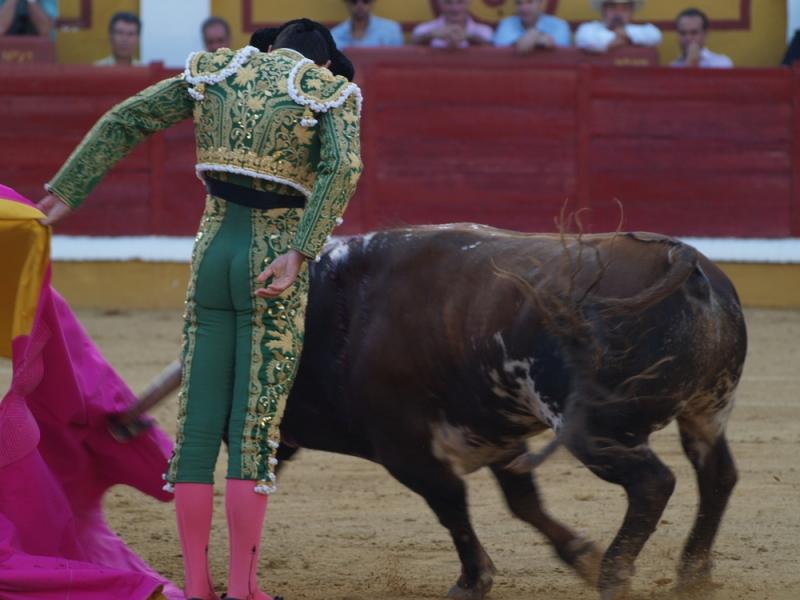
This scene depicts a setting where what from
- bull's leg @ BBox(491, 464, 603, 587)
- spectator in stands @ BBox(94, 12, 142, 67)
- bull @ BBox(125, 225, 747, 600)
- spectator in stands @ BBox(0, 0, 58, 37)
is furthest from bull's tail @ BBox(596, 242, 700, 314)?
spectator in stands @ BBox(0, 0, 58, 37)

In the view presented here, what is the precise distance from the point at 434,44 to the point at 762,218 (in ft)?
6.69

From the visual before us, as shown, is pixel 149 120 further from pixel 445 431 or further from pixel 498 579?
pixel 498 579

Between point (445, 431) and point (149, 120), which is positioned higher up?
point (149, 120)

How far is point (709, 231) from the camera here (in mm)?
8164

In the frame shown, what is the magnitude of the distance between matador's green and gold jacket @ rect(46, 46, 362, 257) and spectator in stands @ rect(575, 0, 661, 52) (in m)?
5.52

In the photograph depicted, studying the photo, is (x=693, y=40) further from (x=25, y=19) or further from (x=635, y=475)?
(x=635, y=475)

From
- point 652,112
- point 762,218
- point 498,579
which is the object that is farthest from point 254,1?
point 498,579

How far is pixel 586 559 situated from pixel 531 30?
5397 millimetres

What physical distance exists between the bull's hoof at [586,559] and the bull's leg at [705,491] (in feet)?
0.75

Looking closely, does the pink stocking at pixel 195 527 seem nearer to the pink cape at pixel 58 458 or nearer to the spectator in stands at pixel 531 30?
the pink cape at pixel 58 458

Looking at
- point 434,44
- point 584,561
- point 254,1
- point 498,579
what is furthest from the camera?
A: point 254,1

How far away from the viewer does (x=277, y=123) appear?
9.12ft

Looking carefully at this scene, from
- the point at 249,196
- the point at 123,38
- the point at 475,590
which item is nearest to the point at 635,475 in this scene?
the point at 475,590

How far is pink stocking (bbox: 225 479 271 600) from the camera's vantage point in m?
2.82
